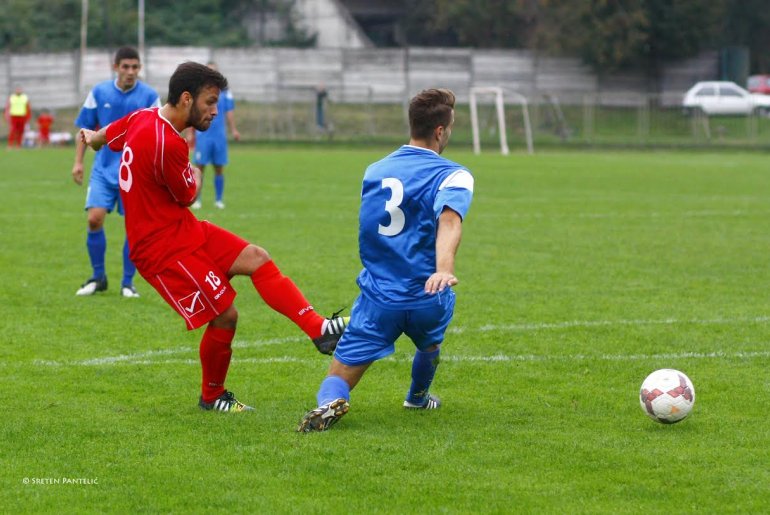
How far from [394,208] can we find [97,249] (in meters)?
5.14

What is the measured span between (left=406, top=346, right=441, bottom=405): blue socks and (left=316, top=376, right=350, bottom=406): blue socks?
472mm

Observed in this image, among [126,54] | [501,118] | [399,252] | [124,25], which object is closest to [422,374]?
[399,252]

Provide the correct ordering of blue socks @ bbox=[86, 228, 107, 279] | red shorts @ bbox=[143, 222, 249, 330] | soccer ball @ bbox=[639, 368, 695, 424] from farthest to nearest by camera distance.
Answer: blue socks @ bbox=[86, 228, 107, 279] < red shorts @ bbox=[143, 222, 249, 330] < soccer ball @ bbox=[639, 368, 695, 424]

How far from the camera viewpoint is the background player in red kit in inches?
225

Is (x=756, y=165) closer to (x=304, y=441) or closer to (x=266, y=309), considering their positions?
(x=266, y=309)

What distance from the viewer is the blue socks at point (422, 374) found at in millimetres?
5977

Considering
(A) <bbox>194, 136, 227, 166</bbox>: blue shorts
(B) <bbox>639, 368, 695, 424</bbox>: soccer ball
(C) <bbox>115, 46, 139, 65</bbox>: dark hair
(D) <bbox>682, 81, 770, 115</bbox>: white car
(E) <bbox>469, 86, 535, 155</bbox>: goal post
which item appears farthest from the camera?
(D) <bbox>682, 81, 770, 115</bbox>: white car

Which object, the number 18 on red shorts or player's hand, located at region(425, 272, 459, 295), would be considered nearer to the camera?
player's hand, located at region(425, 272, 459, 295)

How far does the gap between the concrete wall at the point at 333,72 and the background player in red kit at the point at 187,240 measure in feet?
123

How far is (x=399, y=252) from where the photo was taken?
18.3 ft

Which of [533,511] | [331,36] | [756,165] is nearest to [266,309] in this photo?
[533,511]

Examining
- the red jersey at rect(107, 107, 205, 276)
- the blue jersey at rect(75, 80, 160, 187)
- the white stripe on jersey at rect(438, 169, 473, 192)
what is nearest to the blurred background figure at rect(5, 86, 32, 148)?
the blue jersey at rect(75, 80, 160, 187)

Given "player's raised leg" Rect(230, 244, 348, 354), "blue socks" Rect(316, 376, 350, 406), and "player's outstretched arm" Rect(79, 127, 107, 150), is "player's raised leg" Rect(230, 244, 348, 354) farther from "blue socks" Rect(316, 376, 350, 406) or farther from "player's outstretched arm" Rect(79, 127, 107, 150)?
"player's outstretched arm" Rect(79, 127, 107, 150)

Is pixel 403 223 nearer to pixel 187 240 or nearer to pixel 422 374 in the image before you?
pixel 422 374
